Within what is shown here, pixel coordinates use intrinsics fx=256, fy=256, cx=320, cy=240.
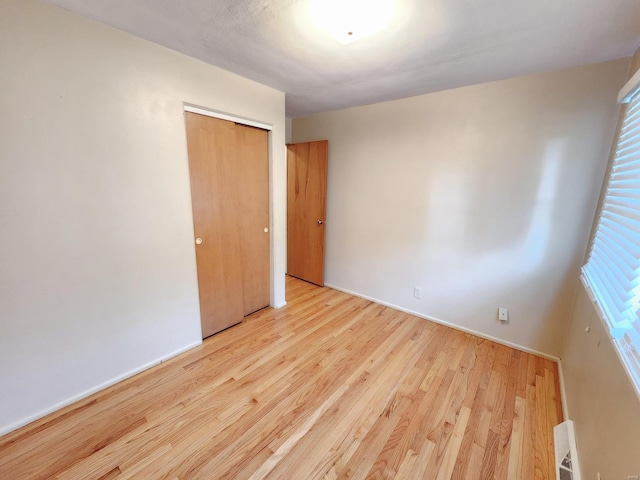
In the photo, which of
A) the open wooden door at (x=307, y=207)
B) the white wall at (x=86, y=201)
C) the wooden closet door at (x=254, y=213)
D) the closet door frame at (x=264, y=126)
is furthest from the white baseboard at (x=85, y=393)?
the open wooden door at (x=307, y=207)

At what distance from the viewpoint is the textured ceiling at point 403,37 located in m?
1.28

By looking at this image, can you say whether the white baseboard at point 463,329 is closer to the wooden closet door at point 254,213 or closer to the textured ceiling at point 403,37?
the wooden closet door at point 254,213

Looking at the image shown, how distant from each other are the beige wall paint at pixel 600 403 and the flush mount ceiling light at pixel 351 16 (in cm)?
161

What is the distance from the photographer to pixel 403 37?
1513 mm

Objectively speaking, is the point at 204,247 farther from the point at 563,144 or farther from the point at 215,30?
the point at 563,144

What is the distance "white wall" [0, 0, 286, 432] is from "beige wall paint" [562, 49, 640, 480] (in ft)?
8.20

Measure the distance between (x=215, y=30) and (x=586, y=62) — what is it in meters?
2.47

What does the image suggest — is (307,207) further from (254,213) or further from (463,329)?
(463,329)

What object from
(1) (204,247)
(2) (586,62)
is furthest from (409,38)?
(1) (204,247)

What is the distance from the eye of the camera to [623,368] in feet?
3.31

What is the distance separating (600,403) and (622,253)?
2.32ft

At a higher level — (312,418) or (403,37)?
(403,37)

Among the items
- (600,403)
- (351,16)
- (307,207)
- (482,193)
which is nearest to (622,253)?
(600,403)

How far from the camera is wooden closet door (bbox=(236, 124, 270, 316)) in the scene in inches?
94.8
